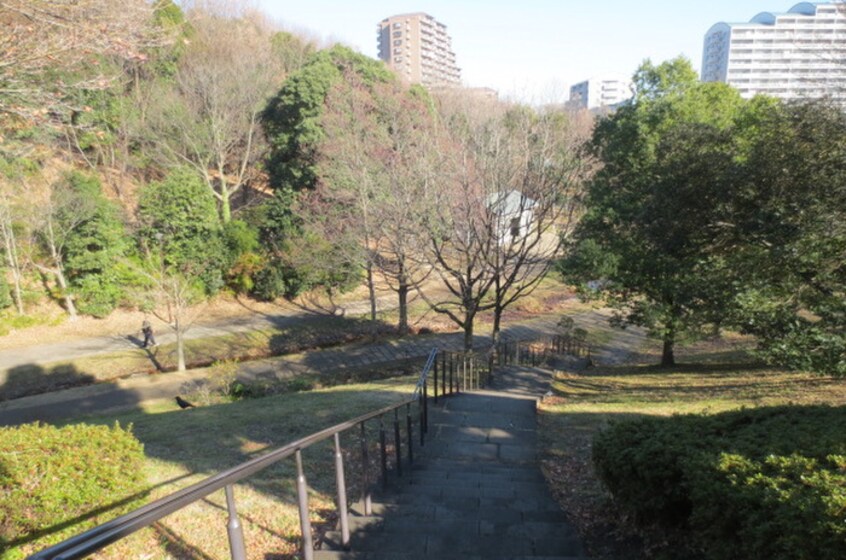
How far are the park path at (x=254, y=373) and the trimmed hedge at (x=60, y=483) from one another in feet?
30.1

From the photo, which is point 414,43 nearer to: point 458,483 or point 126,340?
point 126,340

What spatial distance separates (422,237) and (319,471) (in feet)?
24.8

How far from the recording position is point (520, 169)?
11531 mm

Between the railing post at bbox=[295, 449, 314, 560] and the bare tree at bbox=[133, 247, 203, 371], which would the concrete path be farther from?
the railing post at bbox=[295, 449, 314, 560]

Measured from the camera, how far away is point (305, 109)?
74.1ft

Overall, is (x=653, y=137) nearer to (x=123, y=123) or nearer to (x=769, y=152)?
(x=769, y=152)

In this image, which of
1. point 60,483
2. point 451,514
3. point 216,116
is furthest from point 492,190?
point 216,116

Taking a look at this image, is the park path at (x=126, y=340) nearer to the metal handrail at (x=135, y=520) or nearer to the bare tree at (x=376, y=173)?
the bare tree at (x=376, y=173)

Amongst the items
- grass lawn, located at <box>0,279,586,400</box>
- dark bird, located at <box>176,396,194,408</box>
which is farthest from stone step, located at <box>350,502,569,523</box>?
grass lawn, located at <box>0,279,586,400</box>

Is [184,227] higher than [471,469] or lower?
higher

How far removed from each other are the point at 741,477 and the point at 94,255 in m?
22.4

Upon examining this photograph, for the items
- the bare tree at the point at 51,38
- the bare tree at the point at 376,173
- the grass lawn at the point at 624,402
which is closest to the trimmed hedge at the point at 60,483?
the bare tree at the point at 51,38

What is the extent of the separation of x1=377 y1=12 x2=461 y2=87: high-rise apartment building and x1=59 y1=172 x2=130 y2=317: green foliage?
80.8 metres

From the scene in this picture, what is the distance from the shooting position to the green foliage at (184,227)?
69.5ft
